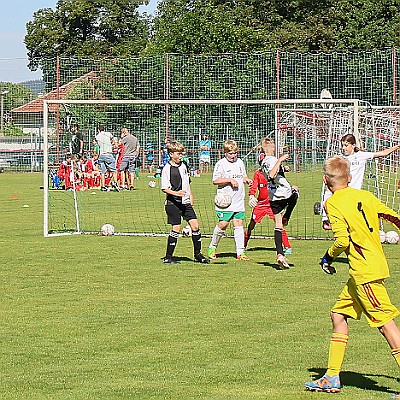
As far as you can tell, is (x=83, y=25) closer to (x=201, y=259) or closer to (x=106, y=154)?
(x=106, y=154)

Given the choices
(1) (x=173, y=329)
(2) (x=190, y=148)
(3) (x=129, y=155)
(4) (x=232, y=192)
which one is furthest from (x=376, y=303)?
(2) (x=190, y=148)

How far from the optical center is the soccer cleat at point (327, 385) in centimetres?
652

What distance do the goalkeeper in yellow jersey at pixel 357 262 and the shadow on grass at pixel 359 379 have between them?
0.24 metres

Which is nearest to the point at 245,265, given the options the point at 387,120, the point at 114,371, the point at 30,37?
the point at 114,371

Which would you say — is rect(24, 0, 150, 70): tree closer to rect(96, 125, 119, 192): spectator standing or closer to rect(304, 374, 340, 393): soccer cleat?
rect(96, 125, 119, 192): spectator standing

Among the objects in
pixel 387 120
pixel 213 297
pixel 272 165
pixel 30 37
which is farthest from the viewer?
pixel 30 37

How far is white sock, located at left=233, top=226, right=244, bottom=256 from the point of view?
13.2 m

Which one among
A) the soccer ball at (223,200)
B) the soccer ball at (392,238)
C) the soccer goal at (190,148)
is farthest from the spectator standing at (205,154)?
the soccer ball at (223,200)

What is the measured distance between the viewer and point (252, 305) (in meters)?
9.88

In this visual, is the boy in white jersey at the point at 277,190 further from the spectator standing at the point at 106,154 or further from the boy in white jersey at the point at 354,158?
the spectator standing at the point at 106,154

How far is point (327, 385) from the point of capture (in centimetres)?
652

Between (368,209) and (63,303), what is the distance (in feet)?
15.0

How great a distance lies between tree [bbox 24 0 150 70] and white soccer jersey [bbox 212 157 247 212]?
6321 cm

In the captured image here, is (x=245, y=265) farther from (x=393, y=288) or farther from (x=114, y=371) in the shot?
(x=114, y=371)
